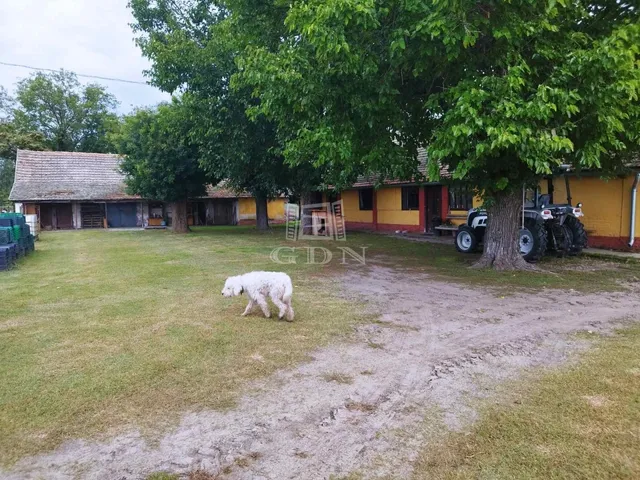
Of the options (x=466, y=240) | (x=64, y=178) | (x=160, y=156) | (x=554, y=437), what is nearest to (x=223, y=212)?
Result: (x=64, y=178)

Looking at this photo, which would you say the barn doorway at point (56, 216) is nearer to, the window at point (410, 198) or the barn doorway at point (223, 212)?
the barn doorway at point (223, 212)

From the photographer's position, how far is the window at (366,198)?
2275 centimetres

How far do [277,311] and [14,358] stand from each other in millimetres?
3146

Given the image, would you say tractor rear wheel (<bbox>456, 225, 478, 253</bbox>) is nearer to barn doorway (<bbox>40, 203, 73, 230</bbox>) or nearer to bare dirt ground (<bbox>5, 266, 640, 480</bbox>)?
bare dirt ground (<bbox>5, 266, 640, 480</bbox>)

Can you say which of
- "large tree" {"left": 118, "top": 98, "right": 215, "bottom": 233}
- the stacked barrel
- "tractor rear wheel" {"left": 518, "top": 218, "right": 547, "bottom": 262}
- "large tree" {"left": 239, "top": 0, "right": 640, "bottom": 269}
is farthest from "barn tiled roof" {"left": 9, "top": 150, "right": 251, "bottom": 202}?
"tractor rear wheel" {"left": 518, "top": 218, "right": 547, "bottom": 262}

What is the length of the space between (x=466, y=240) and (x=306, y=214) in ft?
29.4

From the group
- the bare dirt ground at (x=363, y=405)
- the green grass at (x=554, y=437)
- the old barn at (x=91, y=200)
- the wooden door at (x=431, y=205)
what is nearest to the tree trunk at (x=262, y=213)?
the old barn at (x=91, y=200)

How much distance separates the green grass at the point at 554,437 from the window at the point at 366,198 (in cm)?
1895

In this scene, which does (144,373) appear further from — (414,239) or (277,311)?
(414,239)

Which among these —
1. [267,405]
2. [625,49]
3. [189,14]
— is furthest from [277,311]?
[189,14]

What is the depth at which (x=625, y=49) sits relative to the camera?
6344 mm

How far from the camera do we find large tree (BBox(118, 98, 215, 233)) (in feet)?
67.6

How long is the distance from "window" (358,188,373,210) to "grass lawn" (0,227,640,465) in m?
11.8

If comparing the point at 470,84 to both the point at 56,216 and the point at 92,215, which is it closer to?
the point at 92,215
